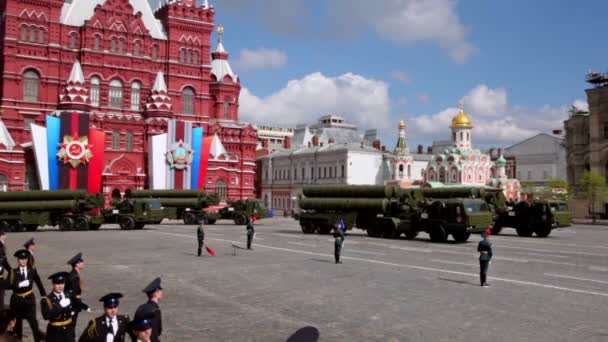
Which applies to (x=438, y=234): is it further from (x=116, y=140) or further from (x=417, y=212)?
(x=116, y=140)

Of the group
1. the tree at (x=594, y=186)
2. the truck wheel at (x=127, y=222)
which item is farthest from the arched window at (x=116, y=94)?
→ the tree at (x=594, y=186)

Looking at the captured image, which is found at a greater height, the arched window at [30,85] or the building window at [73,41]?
the building window at [73,41]

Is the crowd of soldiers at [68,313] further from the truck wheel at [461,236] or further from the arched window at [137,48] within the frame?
the arched window at [137,48]

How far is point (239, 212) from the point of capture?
49062 millimetres

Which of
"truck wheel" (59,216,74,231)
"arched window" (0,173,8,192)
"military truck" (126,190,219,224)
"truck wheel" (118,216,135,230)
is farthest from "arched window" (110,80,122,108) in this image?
"truck wheel" (59,216,74,231)

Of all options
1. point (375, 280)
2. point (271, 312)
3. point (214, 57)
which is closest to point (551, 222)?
point (375, 280)

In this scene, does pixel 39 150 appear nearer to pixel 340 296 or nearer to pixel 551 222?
pixel 551 222

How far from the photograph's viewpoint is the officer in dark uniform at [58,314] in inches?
311

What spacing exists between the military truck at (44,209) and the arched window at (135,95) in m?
29.6

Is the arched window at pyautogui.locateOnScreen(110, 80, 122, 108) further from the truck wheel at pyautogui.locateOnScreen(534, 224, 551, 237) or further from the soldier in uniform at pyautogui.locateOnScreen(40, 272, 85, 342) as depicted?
the soldier in uniform at pyautogui.locateOnScreen(40, 272, 85, 342)

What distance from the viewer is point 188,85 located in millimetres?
70438

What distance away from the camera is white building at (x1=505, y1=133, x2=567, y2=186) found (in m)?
98.1

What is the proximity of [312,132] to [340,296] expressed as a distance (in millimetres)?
103296

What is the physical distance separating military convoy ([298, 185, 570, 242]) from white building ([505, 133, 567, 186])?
215 ft
